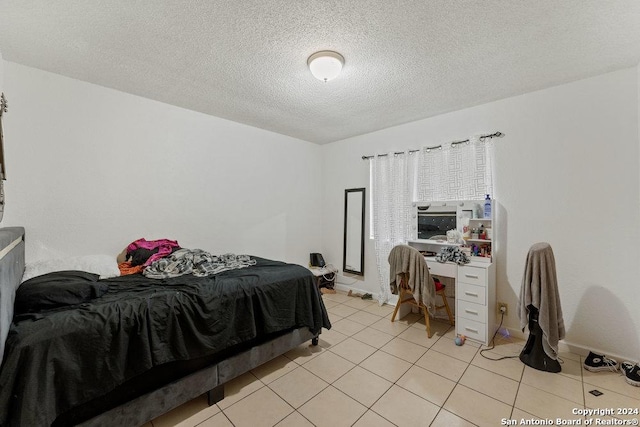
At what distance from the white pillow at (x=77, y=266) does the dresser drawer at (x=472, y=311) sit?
337cm

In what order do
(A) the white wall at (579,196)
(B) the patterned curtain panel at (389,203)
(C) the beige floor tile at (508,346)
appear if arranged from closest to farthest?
(A) the white wall at (579,196) < (C) the beige floor tile at (508,346) < (B) the patterned curtain panel at (389,203)

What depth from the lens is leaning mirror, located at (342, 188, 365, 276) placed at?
4277mm

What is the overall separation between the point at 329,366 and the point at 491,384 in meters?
1.29

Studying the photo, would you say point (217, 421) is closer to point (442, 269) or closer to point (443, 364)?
point (443, 364)

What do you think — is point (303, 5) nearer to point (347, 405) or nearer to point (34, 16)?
point (34, 16)

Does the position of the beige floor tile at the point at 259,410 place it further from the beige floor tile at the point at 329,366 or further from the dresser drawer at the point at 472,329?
the dresser drawer at the point at 472,329

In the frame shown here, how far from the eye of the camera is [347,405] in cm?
188

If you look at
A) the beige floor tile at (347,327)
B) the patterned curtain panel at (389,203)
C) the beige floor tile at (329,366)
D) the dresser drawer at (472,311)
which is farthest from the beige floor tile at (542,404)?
the patterned curtain panel at (389,203)

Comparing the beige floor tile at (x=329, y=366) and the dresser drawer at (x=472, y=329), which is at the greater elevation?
the dresser drawer at (x=472, y=329)

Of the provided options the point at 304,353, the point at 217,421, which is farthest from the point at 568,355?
the point at 217,421

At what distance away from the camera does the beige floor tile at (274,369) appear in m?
2.21

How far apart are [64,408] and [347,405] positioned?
5.29 feet

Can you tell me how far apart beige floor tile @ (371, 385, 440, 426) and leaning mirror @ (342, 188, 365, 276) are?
2345mm

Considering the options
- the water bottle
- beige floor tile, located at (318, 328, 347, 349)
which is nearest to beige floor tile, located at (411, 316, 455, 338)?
beige floor tile, located at (318, 328, 347, 349)
